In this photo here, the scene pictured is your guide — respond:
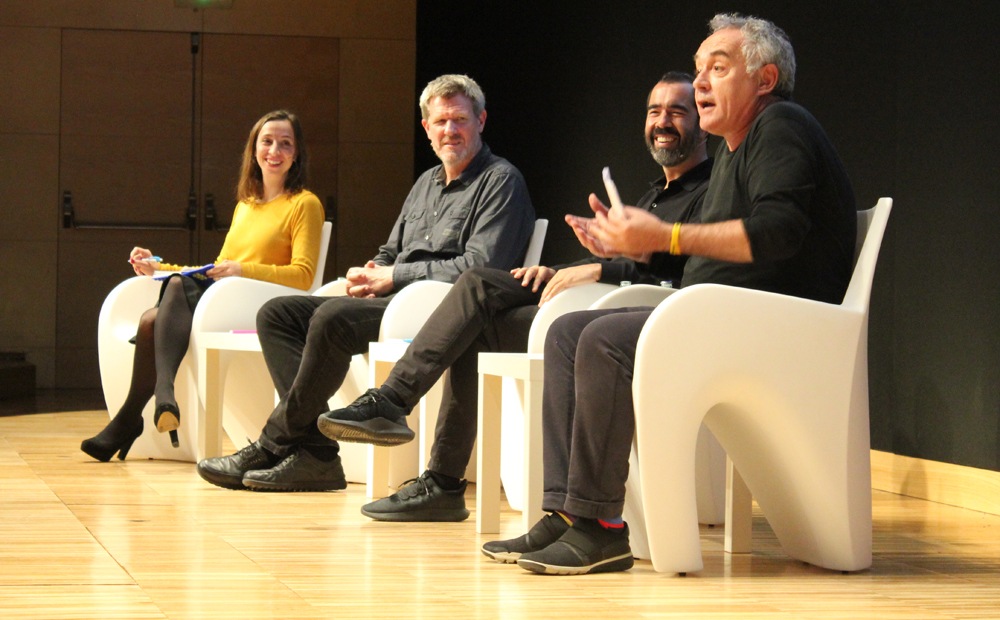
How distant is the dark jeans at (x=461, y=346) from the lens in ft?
10.2

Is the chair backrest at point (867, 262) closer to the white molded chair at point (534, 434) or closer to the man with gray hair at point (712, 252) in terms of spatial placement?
the man with gray hair at point (712, 252)

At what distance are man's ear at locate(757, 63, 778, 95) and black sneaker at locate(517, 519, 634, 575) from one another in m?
0.95

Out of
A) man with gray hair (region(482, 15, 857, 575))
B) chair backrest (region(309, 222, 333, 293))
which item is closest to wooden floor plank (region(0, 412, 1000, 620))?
man with gray hair (region(482, 15, 857, 575))

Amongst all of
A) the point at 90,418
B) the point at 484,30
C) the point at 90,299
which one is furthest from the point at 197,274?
the point at 90,299

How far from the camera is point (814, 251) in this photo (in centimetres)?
264

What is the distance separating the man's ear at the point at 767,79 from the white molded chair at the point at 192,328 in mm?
2130

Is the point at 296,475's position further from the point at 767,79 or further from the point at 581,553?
the point at 767,79

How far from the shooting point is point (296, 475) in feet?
12.5

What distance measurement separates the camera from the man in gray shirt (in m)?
3.67

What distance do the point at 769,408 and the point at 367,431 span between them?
897mm

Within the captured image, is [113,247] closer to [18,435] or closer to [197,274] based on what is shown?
[18,435]

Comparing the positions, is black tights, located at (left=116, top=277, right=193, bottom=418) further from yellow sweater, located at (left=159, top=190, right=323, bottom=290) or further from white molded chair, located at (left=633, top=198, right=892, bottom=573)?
white molded chair, located at (left=633, top=198, right=892, bottom=573)

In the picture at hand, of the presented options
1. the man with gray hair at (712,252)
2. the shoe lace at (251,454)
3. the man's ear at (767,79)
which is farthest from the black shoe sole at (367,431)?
the man's ear at (767,79)

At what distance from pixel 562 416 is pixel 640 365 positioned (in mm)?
258
